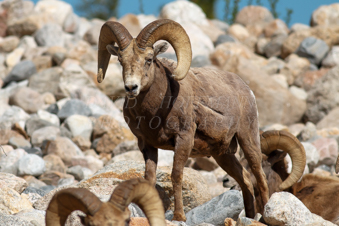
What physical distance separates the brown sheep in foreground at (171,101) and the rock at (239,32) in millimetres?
20304

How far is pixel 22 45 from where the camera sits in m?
23.3

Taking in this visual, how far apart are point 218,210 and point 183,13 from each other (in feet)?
70.4

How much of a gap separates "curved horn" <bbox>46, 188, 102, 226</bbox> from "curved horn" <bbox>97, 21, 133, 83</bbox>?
8.17 ft

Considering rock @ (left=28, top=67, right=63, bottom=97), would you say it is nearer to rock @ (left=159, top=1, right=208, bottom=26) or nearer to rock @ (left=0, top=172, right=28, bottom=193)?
rock @ (left=159, top=1, right=208, bottom=26)

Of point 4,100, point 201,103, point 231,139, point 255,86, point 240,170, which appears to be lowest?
point 4,100

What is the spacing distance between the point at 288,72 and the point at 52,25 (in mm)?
11302

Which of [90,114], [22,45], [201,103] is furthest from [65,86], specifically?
[201,103]

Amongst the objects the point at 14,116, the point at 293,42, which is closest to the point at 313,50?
the point at 293,42

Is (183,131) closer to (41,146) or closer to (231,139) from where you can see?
(231,139)

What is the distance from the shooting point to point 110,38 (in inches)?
269

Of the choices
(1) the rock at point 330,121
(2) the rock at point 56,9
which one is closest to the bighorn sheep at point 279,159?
(1) the rock at point 330,121

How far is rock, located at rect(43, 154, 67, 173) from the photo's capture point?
41.0 feet

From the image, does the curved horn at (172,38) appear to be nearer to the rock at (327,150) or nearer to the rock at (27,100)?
the rock at (327,150)

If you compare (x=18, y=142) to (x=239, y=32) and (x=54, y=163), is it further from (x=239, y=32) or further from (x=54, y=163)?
(x=239, y=32)
